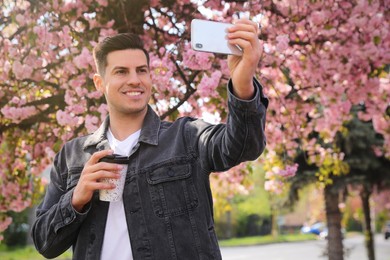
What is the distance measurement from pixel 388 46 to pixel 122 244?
4919 mm

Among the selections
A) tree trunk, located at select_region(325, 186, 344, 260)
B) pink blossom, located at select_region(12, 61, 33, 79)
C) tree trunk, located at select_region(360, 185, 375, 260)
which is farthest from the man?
tree trunk, located at select_region(360, 185, 375, 260)

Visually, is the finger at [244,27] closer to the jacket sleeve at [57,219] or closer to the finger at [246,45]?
the finger at [246,45]

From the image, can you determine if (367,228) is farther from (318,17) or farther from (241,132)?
(241,132)

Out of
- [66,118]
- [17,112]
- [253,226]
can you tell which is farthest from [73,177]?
[253,226]

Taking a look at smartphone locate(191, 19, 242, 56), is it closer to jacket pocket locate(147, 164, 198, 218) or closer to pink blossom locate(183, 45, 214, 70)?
jacket pocket locate(147, 164, 198, 218)

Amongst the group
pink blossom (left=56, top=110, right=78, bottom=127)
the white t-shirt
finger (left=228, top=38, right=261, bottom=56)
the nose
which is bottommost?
the white t-shirt

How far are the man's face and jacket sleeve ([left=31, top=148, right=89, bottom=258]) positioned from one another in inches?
16.6

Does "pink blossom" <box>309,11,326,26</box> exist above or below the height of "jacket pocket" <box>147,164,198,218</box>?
above

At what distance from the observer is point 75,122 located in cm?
519

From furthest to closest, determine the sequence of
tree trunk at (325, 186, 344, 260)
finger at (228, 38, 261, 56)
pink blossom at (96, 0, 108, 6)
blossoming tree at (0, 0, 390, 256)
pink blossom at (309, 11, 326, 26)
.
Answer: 1. tree trunk at (325, 186, 344, 260)
2. pink blossom at (309, 11, 326, 26)
3. blossoming tree at (0, 0, 390, 256)
4. pink blossom at (96, 0, 108, 6)
5. finger at (228, 38, 261, 56)

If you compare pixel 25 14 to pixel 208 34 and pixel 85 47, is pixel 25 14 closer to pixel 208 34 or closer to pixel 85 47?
pixel 85 47

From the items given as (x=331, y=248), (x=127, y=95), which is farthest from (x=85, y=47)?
(x=331, y=248)

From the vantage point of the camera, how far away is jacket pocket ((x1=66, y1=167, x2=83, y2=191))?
7.61 ft

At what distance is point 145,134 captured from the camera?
2.22m
